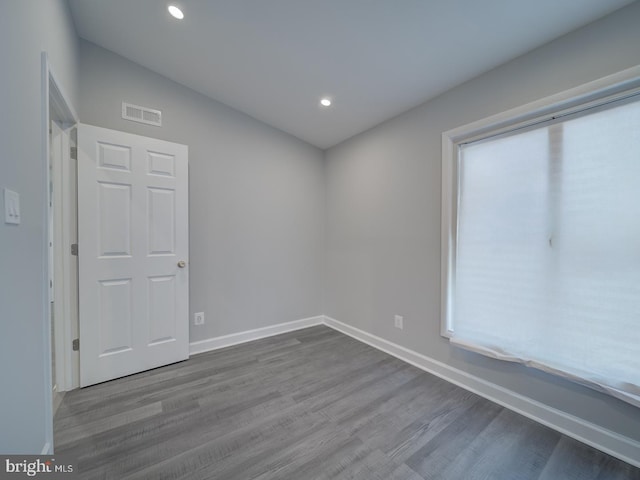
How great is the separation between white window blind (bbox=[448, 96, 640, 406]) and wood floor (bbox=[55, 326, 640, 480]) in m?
0.48

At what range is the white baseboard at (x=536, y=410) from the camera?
1400 millimetres

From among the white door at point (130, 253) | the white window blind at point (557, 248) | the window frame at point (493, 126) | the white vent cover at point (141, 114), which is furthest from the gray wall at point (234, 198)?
the white window blind at point (557, 248)

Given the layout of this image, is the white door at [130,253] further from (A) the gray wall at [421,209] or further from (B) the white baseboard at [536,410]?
(B) the white baseboard at [536,410]

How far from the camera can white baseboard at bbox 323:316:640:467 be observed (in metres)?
1.40

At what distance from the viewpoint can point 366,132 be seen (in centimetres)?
297

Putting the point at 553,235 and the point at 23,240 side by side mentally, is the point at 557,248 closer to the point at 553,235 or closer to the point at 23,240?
the point at 553,235

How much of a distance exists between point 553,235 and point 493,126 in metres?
0.88

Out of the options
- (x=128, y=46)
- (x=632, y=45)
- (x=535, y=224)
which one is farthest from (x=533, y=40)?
(x=128, y=46)

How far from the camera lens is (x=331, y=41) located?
73.6 inches

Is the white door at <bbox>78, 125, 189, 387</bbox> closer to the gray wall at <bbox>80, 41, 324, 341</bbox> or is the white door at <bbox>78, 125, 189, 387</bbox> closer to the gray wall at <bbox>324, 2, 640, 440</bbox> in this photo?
the gray wall at <bbox>80, 41, 324, 341</bbox>

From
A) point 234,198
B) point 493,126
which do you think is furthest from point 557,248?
point 234,198

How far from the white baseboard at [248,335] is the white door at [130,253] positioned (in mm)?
190

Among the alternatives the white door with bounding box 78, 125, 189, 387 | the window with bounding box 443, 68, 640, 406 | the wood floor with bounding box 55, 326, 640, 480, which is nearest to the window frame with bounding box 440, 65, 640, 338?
the window with bounding box 443, 68, 640, 406

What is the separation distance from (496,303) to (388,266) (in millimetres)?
1020
